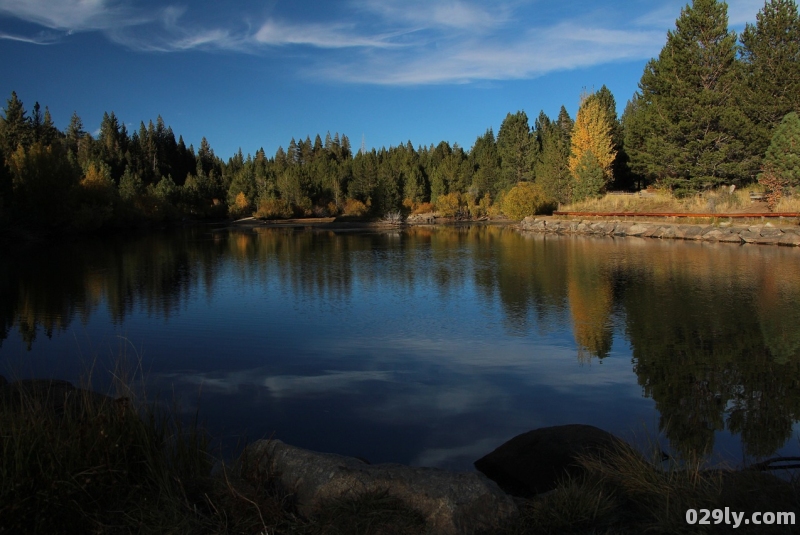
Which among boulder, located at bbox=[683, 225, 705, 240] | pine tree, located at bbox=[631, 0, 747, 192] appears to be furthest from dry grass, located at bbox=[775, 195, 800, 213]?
pine tree, located at bbox=[631, 0, 747, 192]

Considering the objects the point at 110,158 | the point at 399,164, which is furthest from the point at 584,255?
the point at 110,158

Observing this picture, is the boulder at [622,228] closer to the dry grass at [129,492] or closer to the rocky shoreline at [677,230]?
the rocky shoreline at [677,230]

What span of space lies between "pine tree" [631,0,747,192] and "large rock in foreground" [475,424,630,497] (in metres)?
36.5

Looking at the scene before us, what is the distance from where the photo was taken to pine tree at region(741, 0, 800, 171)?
36.0 meters

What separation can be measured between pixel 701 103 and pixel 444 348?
33.6 m

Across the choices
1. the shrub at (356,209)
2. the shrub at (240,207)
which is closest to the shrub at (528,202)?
the shrub at (356,209)

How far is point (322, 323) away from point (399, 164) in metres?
87.1

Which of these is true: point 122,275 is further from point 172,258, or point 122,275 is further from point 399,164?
point 399,164

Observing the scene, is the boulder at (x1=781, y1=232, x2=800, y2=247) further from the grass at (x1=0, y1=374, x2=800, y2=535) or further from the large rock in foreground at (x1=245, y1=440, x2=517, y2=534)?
the large rock in foreground at (x1=245, y1=440, x2=517, y2=534)

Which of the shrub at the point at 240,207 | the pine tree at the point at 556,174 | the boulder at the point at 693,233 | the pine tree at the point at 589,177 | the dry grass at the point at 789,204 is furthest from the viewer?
the shrub at the point at 240,207

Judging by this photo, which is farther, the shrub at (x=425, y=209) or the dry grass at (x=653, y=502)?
the shrub at (x=425, y=209)

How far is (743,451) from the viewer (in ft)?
19.8

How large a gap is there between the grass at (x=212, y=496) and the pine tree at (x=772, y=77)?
127ft

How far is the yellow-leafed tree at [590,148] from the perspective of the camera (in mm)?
48375
